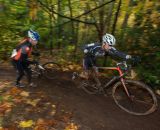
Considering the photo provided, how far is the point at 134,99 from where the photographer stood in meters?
7.13

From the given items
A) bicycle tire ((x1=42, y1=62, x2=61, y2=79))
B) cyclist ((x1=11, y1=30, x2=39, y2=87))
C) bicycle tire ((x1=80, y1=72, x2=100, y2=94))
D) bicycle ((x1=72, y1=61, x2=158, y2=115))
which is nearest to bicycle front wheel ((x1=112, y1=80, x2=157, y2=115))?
bicycle ((x1=72, y1=61, x2=158, y2=115))

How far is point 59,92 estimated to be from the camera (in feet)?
25.0

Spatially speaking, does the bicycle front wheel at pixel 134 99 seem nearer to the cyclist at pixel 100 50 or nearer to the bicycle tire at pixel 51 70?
the cyclist at pixel 100 50

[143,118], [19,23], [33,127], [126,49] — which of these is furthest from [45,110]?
[19,23]

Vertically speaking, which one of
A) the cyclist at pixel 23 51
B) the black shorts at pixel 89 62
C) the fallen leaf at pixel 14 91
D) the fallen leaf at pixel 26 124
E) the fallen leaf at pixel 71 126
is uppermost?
the cyclist at pixel 23 51

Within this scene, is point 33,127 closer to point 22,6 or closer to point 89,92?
point 89,92

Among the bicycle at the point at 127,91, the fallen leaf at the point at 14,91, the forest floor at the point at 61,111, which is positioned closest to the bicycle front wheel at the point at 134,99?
the bicycle at the point at 127,91

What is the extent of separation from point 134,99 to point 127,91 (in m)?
0.47

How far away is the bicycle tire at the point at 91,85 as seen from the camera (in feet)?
24.8

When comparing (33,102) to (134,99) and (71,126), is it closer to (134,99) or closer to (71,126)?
(71,126)

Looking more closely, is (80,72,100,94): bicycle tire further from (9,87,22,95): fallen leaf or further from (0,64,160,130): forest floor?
(9,87,22,95): fallen leaf

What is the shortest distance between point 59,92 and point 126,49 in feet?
9.34

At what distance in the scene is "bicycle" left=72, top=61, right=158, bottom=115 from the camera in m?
6.71

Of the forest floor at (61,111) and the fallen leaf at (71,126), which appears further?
the forest floor at (61,111)
